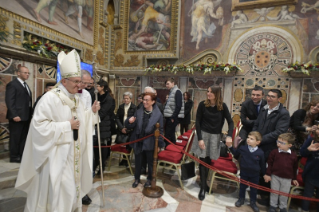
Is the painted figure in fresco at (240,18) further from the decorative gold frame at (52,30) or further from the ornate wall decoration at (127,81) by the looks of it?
the decorative gold frame at (52,30)

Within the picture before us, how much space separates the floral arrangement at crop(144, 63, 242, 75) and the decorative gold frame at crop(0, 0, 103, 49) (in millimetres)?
2986

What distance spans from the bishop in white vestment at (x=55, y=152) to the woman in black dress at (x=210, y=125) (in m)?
1.94

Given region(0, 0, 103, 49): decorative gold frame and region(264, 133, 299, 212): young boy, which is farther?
region(0, 0, 103, 49): decorative gold frame

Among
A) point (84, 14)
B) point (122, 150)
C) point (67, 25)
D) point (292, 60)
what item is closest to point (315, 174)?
point (122, 150)

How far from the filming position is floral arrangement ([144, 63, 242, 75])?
7.20 meters

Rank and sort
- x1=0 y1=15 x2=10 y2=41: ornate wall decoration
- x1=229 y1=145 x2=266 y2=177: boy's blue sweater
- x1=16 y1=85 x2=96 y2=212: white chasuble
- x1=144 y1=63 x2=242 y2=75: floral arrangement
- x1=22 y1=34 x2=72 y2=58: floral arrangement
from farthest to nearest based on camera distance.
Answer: x1=144 y1=63 x2=242 y2=75: floral arrangement < x1=22 y1=34 x2=72 y2=58: floral arrangement < x1=0 y1=15 x2=10 y2=41: ornate wall decoration < x1=229 y1=145 x2=266 y2=177: boy's blue sweater < x1=16 y1=85 x2=96 y2=212: white chasuble

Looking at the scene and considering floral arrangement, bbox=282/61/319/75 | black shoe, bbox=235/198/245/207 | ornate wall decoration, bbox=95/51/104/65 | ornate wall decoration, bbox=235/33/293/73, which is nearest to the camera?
black shoe, bbox=235/198/245/207

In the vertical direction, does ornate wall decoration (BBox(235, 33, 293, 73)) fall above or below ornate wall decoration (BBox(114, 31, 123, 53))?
below

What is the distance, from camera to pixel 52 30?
611 cm

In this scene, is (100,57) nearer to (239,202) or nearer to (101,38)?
(101,38)

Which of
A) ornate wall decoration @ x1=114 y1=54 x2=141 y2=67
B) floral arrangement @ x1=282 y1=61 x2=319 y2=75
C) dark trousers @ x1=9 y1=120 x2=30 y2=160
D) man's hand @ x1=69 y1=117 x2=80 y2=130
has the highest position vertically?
ornate wall decoration @ x1=114 y1=54 x2=141 y2=67

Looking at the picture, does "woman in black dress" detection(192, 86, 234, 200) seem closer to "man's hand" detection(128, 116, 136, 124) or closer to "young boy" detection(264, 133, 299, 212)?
"young boy" detection(264, 133, 299, 212)

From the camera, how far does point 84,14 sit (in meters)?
7.57

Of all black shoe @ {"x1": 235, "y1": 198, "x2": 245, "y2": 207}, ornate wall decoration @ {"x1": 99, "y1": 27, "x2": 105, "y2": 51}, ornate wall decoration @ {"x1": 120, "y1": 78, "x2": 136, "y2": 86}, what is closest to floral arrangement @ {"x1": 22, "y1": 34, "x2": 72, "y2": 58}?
ornate wall decoration @ {"x1": 99, "y1": 27, "x2": 105, "y2": 51}
